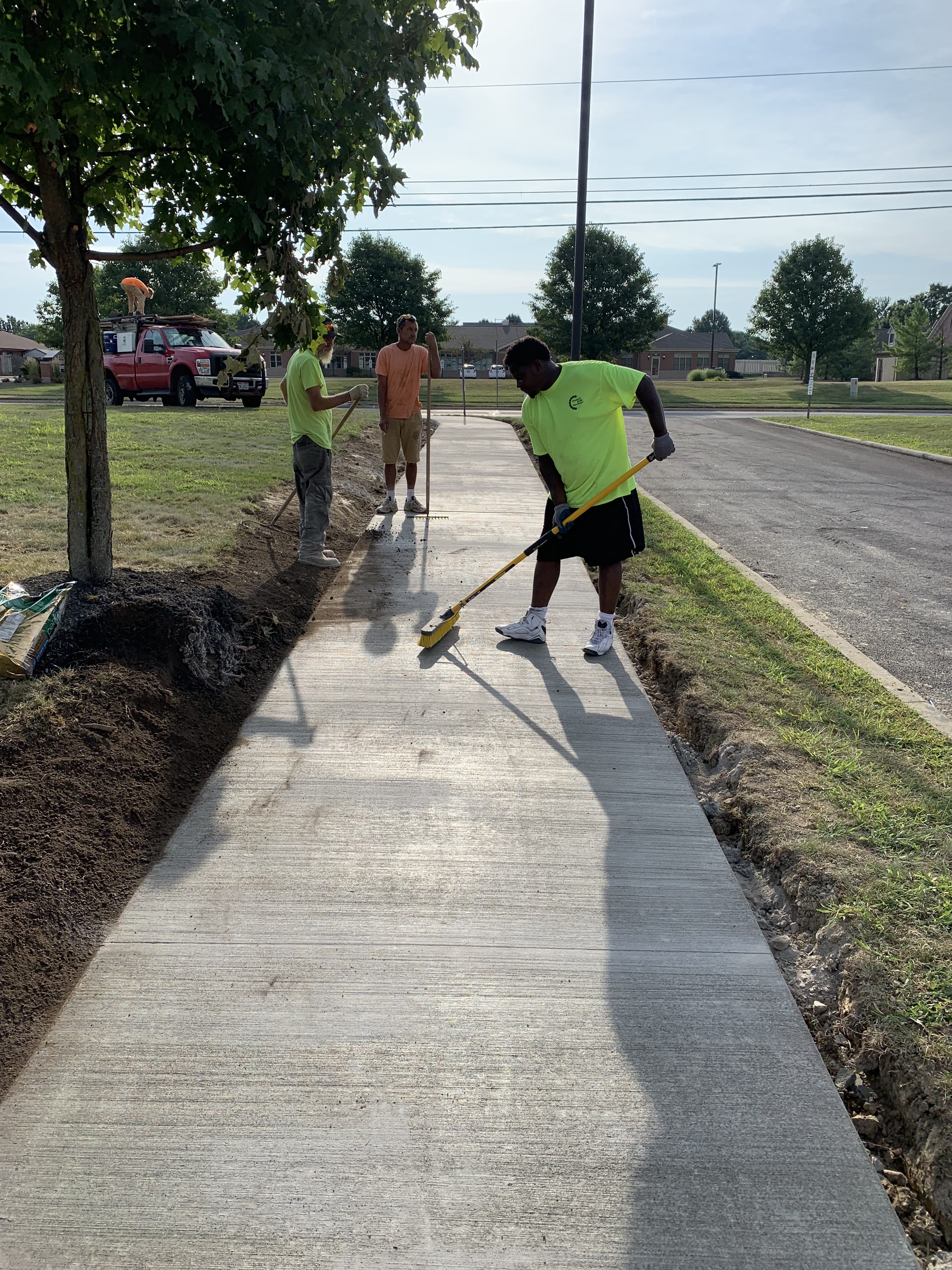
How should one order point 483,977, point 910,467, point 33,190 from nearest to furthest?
1. point 483,977
2. point 33,190
3. point 910,467

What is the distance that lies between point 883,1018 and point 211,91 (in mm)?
4399

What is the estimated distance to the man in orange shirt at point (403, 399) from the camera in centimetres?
907

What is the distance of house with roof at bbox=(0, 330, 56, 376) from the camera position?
6303cm

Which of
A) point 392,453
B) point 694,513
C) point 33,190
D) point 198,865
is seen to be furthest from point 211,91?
point 694,513

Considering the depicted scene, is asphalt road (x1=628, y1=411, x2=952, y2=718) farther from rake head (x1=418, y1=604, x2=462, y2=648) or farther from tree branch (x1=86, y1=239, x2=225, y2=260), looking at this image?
tree branch (x1=86, y1=239, x2=225, y2=260)

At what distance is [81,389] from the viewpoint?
5172 millimetres

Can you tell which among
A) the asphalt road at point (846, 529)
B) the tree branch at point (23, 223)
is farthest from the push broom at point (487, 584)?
the tree branch at point (23, 223)

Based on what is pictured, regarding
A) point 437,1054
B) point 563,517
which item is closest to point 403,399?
point 563,517

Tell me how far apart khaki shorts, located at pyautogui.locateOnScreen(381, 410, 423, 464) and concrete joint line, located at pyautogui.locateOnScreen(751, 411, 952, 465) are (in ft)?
35.2

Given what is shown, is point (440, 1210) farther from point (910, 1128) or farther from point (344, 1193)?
point (910, 1128)

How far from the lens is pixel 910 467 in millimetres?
15844

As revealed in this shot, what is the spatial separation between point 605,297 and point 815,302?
39.6ft

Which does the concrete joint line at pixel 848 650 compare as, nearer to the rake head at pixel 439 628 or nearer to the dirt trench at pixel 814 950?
the dirt trench at pixel 814 950

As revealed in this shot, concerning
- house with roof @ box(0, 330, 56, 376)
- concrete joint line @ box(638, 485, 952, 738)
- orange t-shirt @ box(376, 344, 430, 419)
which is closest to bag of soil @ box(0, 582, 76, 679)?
concrete joint line @ box(638, 485, 952, 738)
